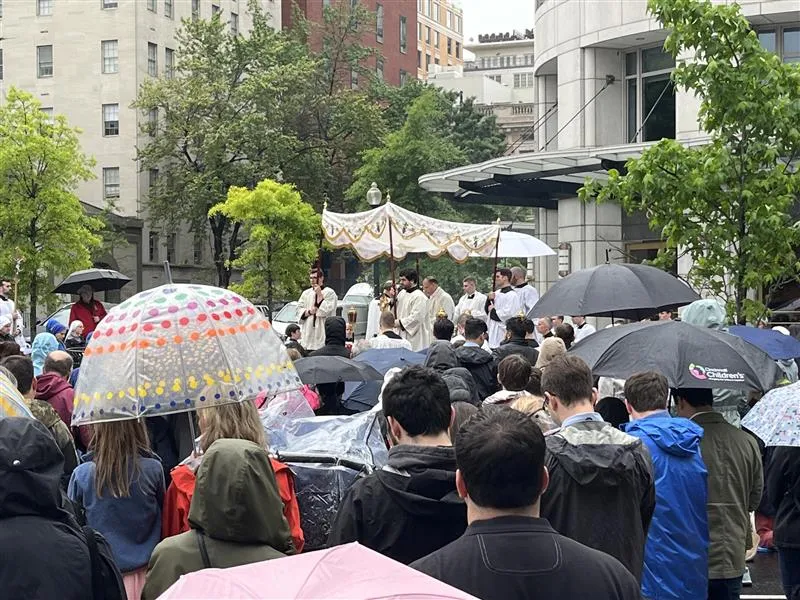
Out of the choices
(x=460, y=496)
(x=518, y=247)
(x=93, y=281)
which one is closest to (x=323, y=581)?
(x=460, y=496)

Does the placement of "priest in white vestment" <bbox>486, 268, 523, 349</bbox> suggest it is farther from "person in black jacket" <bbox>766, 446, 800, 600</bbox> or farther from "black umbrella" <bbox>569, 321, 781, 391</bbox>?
"person in black jacket" <bbox>766, 446, 800, 600</bbox>

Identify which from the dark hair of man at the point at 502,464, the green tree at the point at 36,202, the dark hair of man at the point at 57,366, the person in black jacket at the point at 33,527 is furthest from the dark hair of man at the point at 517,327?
the green tree at the point at 36,202

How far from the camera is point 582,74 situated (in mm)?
28312

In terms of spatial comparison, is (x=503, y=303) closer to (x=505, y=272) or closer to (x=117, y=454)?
(x=505, y=272)

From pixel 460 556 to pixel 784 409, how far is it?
11.3ft

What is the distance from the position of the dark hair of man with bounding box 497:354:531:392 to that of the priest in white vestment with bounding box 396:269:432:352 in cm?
1077

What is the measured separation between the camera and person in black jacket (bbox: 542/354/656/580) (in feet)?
16.6

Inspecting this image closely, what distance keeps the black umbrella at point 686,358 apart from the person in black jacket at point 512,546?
3708 millimetres

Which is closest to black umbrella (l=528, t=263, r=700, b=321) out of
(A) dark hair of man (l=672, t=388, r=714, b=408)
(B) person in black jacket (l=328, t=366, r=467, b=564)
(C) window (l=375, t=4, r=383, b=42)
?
(A) dark hair of man (l=672, t=388, r=714, b=408)

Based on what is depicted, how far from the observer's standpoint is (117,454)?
5.48m

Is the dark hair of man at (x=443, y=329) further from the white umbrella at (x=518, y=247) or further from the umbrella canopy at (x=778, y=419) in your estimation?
the white umbrella at (x=518, y=247)

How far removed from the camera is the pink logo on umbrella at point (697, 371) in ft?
23.5

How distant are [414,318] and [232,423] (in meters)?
13.0

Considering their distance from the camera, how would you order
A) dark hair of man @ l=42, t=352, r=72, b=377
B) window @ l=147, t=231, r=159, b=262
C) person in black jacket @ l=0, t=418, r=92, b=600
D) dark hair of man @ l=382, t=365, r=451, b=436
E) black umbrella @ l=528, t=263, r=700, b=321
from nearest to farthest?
person in black jacket @ l=0, t=418, r=92, b=600 → dark hair of man @ l=382, t=365, r=451, b=436 → dark hair of man @ l=42, t=352, r=72, b=377 → black umbrella @ l=528, t=263, r=700, b=321 → window @ l=147, t=231, r=159, b=262
